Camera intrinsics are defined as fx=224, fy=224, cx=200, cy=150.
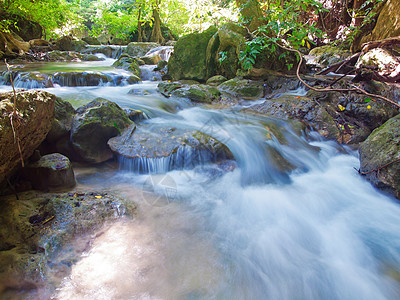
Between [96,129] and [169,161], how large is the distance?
128 cm

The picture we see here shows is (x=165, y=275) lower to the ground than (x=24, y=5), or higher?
lower

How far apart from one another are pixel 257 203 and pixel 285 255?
864 mm

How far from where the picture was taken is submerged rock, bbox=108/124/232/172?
11.1 ft

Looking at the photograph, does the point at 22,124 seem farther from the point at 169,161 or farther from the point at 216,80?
the point at 216,80

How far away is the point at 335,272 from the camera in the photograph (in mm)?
2006

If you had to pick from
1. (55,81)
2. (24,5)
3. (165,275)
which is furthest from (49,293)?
(24,5)

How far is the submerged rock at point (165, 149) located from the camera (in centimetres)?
337

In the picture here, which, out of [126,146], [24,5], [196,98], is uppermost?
[24,5]

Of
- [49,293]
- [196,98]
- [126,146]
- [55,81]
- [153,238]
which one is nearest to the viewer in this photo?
[49,293]

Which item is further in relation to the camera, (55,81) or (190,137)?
(55,81)

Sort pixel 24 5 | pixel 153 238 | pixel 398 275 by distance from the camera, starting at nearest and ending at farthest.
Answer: pixel 398 275
pixel 153 238
pixel 24 5

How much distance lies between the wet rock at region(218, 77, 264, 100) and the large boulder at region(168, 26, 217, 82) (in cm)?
181

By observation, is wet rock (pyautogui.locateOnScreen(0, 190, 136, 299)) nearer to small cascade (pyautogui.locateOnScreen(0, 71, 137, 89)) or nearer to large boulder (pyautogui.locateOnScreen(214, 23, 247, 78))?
small cascade (pyautogui.locateOnScreen(0, 71, 137, 89))

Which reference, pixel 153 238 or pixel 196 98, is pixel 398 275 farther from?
pixel 196 98
